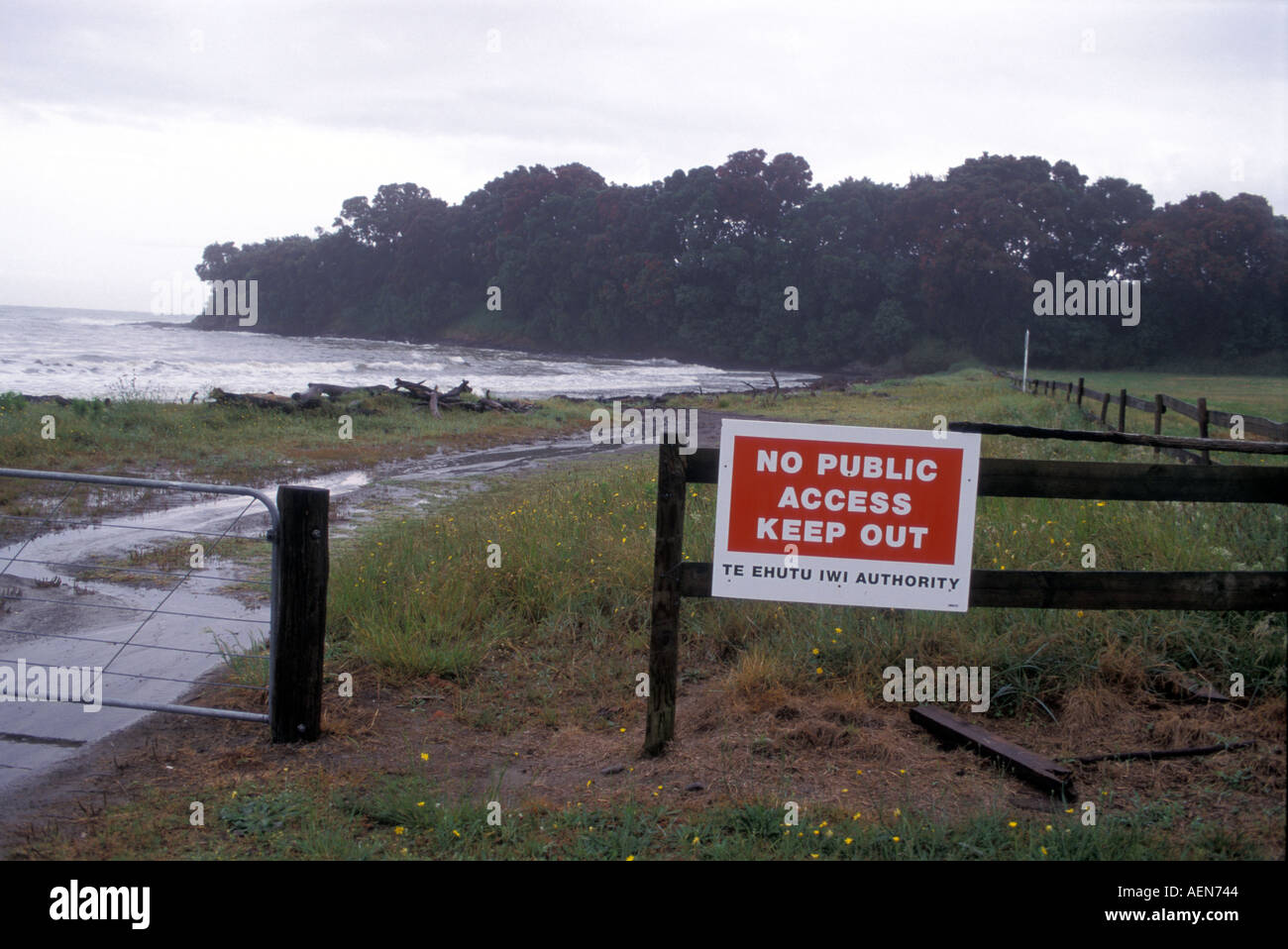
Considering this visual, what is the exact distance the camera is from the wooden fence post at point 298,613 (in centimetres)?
492

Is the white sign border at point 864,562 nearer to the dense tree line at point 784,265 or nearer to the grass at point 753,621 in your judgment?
the grass at point 753,621

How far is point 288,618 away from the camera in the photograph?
16.2ft

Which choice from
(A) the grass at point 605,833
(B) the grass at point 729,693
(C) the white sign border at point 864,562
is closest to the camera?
(A) the grass at point 605,833

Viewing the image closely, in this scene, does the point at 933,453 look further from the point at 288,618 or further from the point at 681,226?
the point at 681,226

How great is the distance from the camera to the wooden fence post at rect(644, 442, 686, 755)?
14.8 feet

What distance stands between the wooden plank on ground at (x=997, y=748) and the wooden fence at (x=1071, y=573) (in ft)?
2.10

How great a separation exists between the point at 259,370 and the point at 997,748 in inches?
1975

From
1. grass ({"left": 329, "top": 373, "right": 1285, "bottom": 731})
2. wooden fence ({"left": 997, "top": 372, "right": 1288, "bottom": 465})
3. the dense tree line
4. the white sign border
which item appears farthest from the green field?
the white sign border

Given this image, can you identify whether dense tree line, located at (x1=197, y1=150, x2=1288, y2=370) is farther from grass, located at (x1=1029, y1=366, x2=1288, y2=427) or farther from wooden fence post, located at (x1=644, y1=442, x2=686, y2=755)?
wooden fence post, located at (x1=644, y1=442, x2=686, y2=755)

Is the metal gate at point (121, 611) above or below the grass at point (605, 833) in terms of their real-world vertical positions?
below

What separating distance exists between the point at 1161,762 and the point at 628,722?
2483 millimetres

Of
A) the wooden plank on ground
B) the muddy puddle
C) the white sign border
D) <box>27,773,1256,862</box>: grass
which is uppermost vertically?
the white sign border

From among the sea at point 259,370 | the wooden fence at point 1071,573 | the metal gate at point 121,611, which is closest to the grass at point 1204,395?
the wooden fence at point 1071,573

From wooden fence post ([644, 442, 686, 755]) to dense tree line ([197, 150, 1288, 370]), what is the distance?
2565 inches
